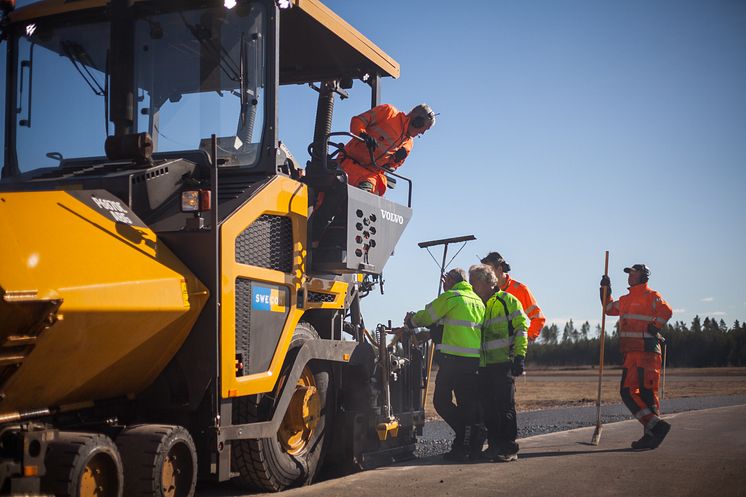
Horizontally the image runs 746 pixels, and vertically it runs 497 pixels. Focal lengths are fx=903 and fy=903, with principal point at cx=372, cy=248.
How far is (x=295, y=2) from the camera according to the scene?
6.64m

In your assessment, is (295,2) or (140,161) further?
(295,2)

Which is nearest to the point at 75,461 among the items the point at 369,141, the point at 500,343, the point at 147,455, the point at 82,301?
the point at 147,455

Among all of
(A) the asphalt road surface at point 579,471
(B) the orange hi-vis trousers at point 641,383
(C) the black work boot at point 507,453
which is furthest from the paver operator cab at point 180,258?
(B) the orange hi-vis trousers at point 641,383

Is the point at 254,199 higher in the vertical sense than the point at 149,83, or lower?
lower

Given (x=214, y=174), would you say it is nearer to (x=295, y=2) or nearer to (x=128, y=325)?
(x=128, y=325)

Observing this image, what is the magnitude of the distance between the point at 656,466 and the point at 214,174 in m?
4.88

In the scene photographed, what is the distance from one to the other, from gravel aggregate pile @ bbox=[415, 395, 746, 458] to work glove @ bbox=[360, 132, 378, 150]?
11.1 feet

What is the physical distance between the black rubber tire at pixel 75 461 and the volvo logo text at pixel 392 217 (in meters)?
3.89

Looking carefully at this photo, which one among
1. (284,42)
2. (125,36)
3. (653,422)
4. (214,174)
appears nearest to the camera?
(214,174)

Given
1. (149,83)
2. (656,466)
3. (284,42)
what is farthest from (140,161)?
(656,466)

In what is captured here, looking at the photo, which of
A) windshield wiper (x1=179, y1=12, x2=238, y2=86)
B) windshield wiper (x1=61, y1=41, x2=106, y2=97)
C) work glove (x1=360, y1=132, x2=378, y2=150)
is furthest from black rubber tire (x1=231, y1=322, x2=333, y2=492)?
windshield wiper (x1=61, y1=41, x2=106, y2=97)

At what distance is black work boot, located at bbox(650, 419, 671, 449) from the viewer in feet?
30.8

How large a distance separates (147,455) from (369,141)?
3.89m

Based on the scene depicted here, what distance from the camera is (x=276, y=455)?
6453 mm
